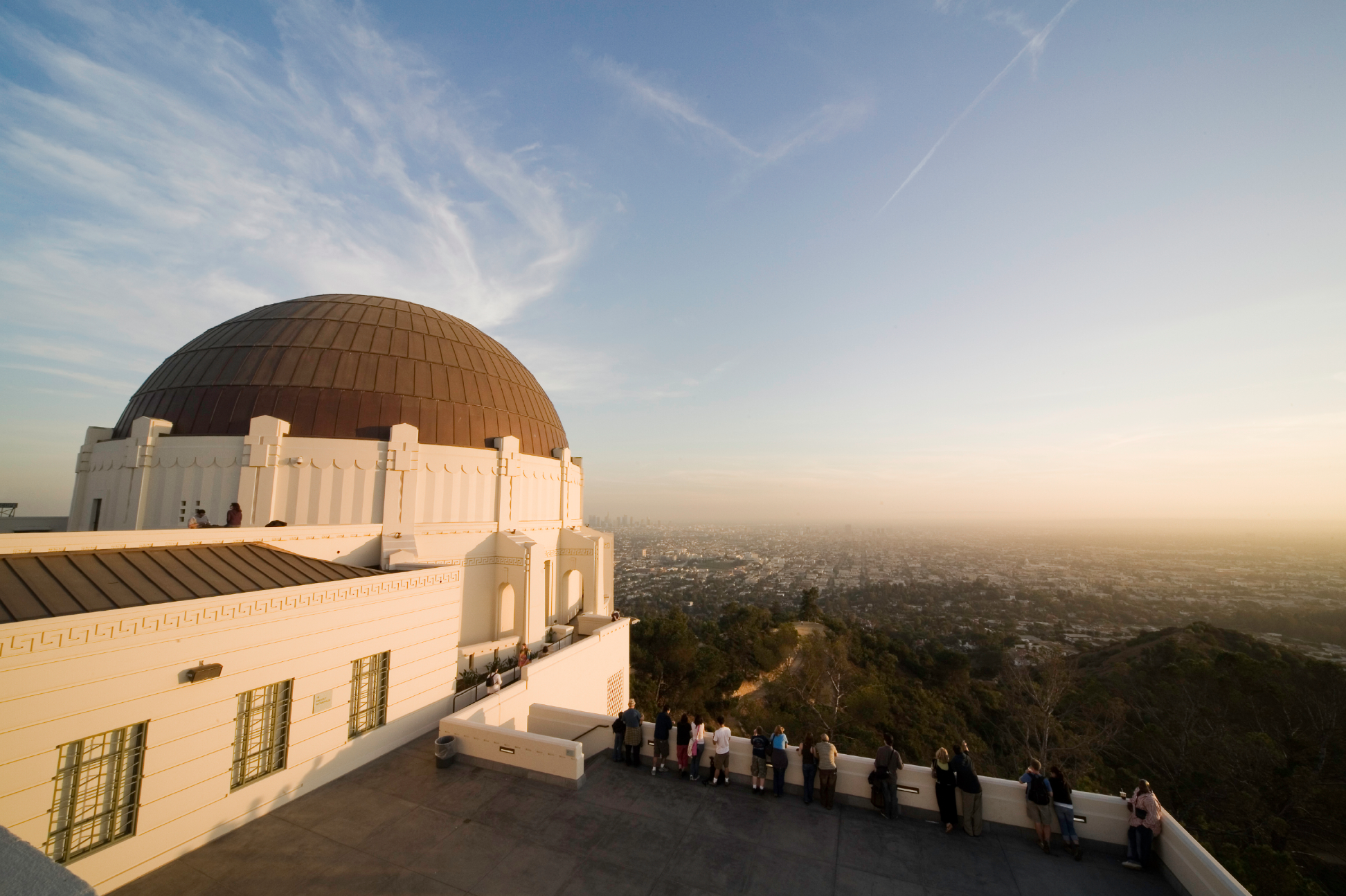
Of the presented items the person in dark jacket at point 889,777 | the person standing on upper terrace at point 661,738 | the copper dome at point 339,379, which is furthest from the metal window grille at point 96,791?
the person in dark jacket at point 889,777

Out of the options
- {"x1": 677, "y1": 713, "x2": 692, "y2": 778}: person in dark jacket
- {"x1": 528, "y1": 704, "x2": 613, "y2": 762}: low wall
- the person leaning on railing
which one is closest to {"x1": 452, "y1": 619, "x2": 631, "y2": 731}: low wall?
{"x1": 528, "y1": 704, "x2": 613, "y2": 762}: low wall

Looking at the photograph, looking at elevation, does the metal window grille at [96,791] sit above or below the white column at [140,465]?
below

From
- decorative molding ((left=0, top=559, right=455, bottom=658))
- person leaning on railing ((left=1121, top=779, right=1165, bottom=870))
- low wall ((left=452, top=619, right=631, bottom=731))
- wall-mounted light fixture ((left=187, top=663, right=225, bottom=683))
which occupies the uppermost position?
decorative molding ((left=0, top=559, right=455, bottom=658))

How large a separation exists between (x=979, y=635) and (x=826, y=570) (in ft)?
249

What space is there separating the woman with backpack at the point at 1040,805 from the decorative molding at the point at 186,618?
1130 cm

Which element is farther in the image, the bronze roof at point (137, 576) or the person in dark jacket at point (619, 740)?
the person in dark jacket at point (619, 740)

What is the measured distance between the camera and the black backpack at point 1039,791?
25.1 ft

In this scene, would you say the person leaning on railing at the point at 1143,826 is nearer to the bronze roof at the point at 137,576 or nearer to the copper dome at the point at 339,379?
the bronze roof at the point at 137,576

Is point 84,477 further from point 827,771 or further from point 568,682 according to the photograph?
point 827,771

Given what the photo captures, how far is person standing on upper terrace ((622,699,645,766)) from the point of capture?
1004cm

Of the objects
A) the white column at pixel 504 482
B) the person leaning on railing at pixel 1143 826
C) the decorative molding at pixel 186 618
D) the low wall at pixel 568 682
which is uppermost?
the white column at pixel 504 482

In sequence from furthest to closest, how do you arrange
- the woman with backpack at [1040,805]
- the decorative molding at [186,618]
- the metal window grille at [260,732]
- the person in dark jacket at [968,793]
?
the metal window grille at [260,732]
the person in dark jacket at [968,793]
the woman with backpack at [1040,805]
the decorative molding at [186,618]

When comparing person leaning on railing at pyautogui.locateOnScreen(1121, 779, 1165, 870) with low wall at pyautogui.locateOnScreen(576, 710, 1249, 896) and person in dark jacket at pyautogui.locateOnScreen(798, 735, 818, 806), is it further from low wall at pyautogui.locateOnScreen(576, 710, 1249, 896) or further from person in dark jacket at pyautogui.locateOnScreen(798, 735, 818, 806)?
person in dark jacket at pyautogui.locateOnScreen(798, 735, 818, 806)

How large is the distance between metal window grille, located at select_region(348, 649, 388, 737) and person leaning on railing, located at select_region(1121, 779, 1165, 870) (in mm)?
12341
